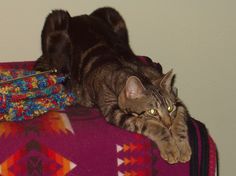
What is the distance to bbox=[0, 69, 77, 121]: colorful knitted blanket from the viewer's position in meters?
1.53

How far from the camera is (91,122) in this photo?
5.12 ft

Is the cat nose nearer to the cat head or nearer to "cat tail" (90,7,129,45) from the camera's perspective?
the cat head

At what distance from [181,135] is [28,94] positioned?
1.93 ft

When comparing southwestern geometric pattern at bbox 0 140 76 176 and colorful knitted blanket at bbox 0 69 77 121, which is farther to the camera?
colorful knitted blanket at bbox 0 69 77 121

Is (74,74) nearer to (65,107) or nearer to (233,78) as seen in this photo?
(65,107)

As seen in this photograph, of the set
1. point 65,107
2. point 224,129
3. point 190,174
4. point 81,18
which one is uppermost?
point 81,18

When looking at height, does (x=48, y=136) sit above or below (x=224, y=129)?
above

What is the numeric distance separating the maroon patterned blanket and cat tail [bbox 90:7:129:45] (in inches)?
28.6

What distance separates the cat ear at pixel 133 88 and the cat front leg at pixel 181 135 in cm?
18

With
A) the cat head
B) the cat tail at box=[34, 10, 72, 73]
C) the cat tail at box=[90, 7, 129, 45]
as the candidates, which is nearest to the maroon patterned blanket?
the cat head

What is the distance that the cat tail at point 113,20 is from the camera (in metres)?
A: 2.15

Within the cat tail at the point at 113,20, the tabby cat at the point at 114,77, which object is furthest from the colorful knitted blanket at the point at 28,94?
the cat tail at the point at 113,20

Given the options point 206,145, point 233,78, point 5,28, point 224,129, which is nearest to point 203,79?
point 233,78

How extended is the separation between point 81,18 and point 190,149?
2.90 feet
